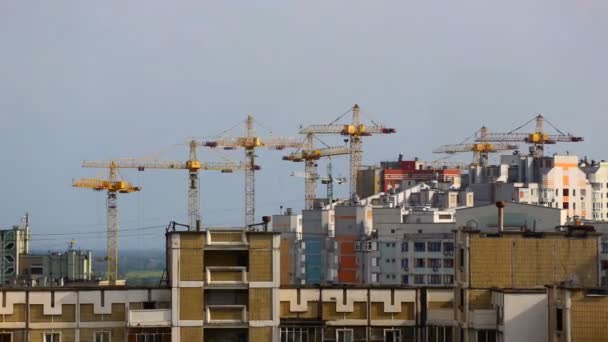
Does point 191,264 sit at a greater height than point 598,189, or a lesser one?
lesser

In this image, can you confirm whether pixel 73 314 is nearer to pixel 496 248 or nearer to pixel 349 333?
pixel 349 333

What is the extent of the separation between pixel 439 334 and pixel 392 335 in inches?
60.5

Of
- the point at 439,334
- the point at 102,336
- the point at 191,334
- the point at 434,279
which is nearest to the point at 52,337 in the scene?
the point at 102,336

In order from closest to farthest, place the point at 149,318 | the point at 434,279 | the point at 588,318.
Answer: the point at 588,318 < the point at 149,318 < the point at 434,279

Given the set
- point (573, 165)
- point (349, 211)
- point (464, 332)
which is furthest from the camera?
point (573, 165)

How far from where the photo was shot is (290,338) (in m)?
51.6

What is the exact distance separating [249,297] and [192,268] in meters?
1.93

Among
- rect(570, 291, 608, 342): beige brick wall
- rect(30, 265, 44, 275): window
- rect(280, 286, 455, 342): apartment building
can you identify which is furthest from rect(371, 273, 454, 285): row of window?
rect(570, 291, 608, 342): beige brick wall

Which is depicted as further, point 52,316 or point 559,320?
→ point 52,316

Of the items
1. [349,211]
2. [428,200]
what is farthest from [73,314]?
[428,200]

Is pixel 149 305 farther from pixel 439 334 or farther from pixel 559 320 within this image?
pixel 559 320

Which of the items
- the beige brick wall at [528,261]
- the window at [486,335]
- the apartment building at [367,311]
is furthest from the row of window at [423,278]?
the window at [486,335]

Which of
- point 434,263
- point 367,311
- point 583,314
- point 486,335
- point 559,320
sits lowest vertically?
A: point 486,335

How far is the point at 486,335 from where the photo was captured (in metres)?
48.8
